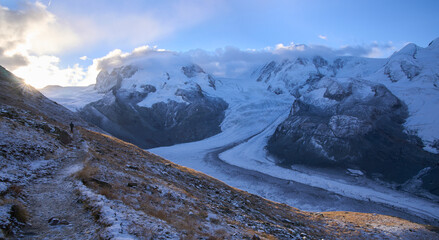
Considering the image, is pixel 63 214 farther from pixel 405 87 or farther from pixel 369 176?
pixel 405 87

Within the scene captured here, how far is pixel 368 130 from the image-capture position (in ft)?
346

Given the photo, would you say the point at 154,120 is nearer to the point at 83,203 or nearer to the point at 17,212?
the point at 83,203

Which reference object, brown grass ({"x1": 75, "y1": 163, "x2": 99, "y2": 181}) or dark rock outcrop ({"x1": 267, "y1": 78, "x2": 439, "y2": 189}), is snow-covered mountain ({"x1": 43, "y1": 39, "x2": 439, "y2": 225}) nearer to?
dark rock outcrop ({"x1": 267, "y1": 78, "x2": 439, "y2": 189})

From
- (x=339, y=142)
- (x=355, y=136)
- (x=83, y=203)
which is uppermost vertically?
(x=83, y=203)

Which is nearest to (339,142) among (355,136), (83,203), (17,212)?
(355,136)

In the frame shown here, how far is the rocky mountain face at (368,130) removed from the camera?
89875mm

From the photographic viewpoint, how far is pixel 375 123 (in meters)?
109

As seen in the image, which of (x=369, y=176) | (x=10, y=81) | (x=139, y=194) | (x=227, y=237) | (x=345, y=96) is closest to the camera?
(x=227, y=237)

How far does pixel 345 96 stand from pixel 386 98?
1730 cm

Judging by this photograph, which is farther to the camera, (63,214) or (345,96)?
(345,96)

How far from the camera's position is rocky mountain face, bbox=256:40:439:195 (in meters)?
89.9

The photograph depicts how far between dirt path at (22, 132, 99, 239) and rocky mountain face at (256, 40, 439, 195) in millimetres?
93038

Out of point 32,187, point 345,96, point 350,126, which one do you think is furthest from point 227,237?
point 345,96

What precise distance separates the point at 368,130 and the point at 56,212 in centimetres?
11656
